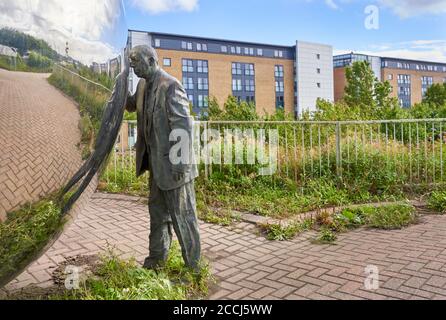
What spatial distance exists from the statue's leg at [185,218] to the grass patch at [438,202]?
484 cm

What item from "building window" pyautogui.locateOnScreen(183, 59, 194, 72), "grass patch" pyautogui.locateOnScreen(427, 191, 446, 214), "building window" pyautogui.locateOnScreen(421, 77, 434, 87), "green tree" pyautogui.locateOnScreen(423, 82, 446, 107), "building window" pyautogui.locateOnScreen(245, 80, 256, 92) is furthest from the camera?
"building window" pyautogui.locateOnScreen(421, 77, 434, 87)

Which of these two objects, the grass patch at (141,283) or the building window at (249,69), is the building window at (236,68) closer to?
the building window at (249,69)

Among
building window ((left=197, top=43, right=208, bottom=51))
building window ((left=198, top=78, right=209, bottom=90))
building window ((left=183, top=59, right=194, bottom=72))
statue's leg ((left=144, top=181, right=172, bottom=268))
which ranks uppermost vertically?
building window ((left=197, top=43, right=208, bottom=51))

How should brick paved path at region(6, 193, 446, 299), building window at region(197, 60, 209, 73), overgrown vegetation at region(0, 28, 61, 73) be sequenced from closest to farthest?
overgrown vegetation at region(0, 28, 61, 73)
brick paved path at region(6, 193, 446, 299)
building window at region(197, 60, 209, 73)

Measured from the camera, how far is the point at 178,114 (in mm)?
3170

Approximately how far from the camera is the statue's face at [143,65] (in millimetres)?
3227

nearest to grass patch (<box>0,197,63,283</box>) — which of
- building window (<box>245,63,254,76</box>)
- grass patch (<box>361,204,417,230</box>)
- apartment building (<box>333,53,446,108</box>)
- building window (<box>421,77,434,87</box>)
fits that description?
grass patch (<box>361,204,417,230</box>)

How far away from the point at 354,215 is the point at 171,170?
3715mm

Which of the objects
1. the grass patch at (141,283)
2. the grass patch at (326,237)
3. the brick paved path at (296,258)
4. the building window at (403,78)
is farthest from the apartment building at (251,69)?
the grass patch at (141,283)

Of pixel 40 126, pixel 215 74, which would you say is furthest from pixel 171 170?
pixel 215 74

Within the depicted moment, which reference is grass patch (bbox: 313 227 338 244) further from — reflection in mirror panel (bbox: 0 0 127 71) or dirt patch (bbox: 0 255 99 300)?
reflection in mirror panel (bbox: 0 0 127 71)

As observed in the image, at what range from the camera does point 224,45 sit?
5844 centimetres

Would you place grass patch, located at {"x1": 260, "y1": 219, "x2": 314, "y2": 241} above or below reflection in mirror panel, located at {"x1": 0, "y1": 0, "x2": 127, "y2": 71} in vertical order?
below

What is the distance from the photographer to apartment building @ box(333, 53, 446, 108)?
6962cm
